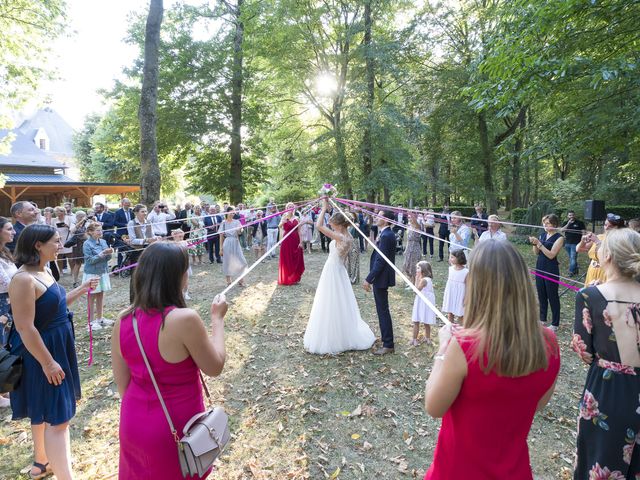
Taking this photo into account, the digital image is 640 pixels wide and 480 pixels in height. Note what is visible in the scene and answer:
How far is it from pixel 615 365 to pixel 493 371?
1493mm

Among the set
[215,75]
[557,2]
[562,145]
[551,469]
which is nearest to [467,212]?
[562,145]

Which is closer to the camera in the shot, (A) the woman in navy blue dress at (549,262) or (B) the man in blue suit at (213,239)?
(A) the woman in navy blue dress at (549,262)

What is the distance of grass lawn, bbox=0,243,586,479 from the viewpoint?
3.49m

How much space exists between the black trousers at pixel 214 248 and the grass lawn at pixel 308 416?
7.10 metres

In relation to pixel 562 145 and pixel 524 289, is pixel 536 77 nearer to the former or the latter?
pixel 562 145

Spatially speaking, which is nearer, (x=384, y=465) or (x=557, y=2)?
(x=384, y=465)

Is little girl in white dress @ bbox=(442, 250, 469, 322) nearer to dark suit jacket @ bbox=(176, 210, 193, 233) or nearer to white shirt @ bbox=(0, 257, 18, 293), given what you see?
white shirt @ bbox=(0, 257, 18, 293)

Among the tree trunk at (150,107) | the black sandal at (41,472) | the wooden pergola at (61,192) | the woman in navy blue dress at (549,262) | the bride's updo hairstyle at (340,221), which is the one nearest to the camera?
the black sandal at (41,472)

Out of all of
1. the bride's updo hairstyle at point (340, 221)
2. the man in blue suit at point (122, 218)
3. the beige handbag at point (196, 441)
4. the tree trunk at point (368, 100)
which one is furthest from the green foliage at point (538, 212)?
the beige handbag at point (196, 441)

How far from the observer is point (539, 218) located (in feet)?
59.8

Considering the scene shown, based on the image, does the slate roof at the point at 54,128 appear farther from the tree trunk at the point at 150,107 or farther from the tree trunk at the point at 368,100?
the tree trunk at the point at 150,107

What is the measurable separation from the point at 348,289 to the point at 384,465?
275cm

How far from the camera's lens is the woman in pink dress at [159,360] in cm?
191

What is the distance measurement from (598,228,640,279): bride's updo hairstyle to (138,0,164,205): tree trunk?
951 cm
